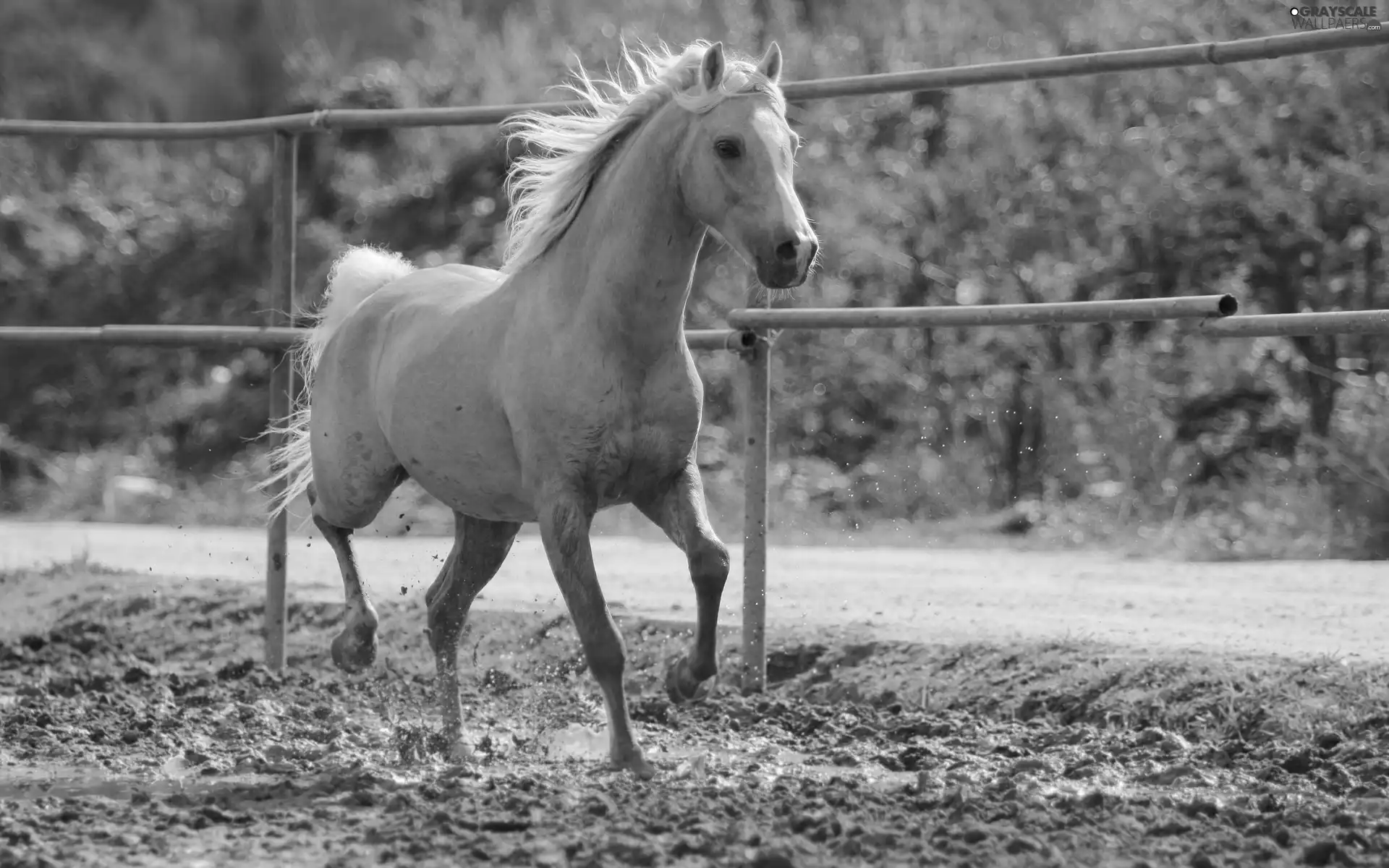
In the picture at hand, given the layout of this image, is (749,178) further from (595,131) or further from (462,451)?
(462,451)

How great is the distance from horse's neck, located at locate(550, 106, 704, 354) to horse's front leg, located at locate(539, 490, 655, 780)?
44cm

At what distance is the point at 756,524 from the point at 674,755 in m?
1.01

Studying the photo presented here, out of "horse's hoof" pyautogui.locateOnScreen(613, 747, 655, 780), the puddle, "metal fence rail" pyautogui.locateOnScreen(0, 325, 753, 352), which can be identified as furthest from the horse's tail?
"horse's hoof" pyautogui.locateOnScreen(613, 747, 655, 780)

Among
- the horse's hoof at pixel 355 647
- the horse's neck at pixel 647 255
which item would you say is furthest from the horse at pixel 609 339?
the horse's hoof at pixel 355 647

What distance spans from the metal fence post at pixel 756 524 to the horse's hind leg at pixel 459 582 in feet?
2.47

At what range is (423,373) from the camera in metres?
4.56

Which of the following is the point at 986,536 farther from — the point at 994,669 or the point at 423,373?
the point at 423,373

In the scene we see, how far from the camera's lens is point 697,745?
4.68 meters

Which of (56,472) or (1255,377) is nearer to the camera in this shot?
(1255,377)

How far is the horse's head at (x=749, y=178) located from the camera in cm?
379

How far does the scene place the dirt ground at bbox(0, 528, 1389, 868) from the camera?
335cm

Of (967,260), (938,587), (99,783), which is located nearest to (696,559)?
(99,783)

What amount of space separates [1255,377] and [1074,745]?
21.2 ft

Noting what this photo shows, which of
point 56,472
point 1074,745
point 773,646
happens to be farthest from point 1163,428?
point 56,472
